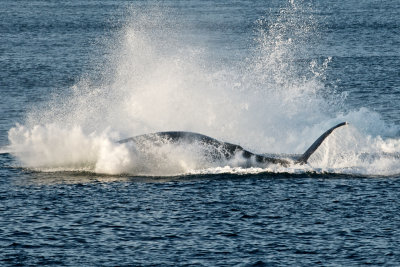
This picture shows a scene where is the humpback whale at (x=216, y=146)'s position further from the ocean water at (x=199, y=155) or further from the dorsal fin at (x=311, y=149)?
the ocean water at (x=199, y=155)

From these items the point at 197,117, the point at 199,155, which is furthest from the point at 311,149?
the point at 197,117

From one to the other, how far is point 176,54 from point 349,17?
56.7m

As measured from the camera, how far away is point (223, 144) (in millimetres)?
42156

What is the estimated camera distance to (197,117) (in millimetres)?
56312

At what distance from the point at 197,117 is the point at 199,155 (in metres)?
14.6

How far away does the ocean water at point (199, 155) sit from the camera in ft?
103

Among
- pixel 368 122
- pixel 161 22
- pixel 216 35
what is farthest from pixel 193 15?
pixel 368 122

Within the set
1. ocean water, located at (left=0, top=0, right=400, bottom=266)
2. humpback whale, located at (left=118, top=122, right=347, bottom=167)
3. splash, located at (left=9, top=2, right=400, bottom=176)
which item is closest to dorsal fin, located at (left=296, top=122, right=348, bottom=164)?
humpback whale, located at (left=118, top=122, right=347, bottom=167)

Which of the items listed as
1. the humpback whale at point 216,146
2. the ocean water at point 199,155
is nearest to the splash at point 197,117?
the ocean water at point 199,155

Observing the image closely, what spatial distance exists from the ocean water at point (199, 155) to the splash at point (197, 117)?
0.13 metres

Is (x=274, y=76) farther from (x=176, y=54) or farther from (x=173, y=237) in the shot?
(x=173, y=237)

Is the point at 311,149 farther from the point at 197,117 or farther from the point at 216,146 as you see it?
the point at 197,117

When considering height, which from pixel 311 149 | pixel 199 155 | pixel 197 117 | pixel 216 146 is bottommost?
pixel 199 155

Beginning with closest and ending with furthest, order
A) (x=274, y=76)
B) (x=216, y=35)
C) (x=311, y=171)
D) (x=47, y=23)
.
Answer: (x=311, y=171), (x=274, y=76), (x=216, y=35), (x=47, y=23)
